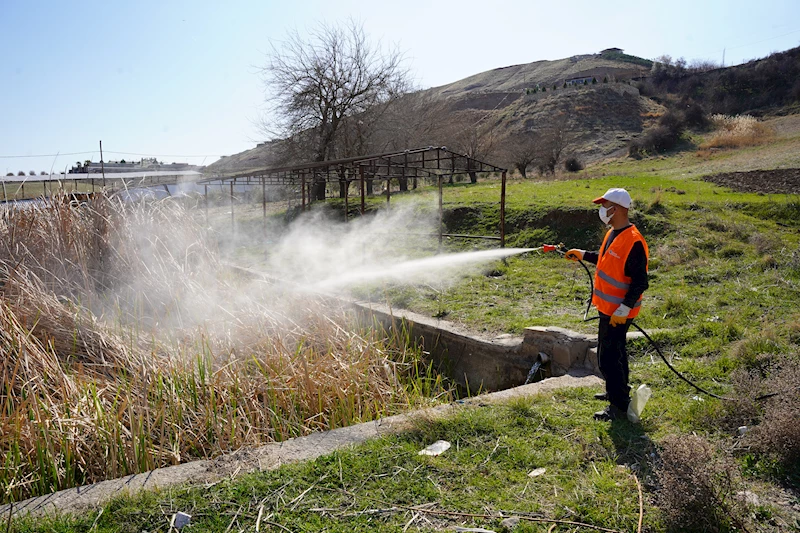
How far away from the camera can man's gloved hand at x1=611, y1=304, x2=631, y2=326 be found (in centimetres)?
439

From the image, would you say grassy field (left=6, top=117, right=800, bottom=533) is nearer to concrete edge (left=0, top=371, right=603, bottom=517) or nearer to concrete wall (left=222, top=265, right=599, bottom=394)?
concrete edge (left=0, top=371, right=603, bottom=517)

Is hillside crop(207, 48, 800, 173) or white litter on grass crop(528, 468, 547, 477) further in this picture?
hillside crop(207, 48, 800, 173)

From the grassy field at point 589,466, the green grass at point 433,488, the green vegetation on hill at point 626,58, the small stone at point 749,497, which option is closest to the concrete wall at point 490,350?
the grassy field at point 589,466

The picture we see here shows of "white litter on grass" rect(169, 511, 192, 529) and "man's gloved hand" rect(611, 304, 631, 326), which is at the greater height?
"man's gloved hand" rect(611, 304, 631, 326)

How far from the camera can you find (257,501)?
127 inches

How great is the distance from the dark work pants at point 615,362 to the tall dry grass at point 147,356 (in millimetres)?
1829

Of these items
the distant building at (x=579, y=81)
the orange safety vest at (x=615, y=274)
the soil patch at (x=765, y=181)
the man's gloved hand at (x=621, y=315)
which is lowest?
the man's gloved hand at (x=621, y=315)

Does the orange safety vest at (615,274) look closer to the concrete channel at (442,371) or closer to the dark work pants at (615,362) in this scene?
the dark work pants at (615,362)

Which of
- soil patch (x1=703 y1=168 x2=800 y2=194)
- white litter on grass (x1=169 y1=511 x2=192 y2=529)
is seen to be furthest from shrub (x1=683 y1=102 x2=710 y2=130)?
white litter on grass (x1=169 y1=511 x2=192 y2=529)

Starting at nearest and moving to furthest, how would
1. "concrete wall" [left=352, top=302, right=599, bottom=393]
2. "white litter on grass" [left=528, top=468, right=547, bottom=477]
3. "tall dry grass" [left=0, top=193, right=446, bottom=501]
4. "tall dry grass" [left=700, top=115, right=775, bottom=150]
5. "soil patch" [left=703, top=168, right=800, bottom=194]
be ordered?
"white litter on grass" [left=528, top=468, right=547, bottom=477]
"tall dry grass" [left=0, top=193, right=446, bottom=501]
"concrete wall" [left=352, top=302, right=599, bottom=393]
"soil patch" [left=703, top=168, right=800, bottom=194]
"tall dry grass" [left=700, top=115, right=775, bottom=150]

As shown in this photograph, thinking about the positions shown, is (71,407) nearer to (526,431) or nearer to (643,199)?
(526,431)

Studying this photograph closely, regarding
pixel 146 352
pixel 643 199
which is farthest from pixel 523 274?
pixel 146 352

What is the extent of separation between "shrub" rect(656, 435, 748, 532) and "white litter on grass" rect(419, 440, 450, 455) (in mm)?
1348

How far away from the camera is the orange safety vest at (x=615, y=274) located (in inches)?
176
